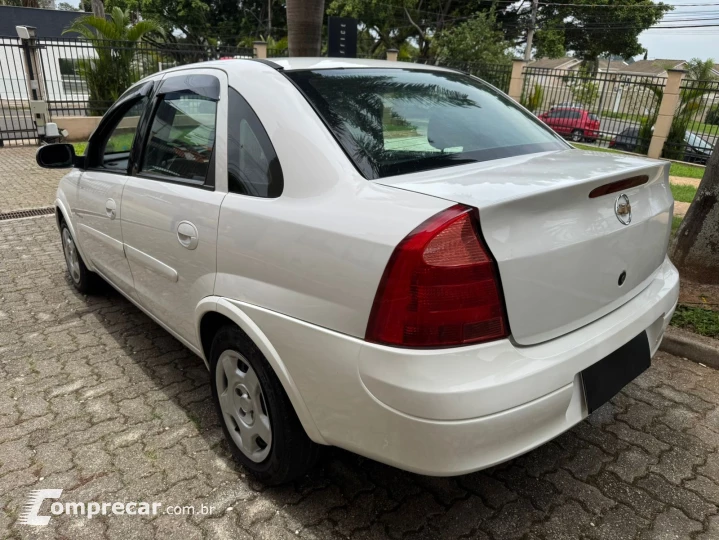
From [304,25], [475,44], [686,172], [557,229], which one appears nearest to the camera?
[557,229]

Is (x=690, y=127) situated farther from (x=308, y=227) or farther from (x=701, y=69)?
(x=701, y=69)

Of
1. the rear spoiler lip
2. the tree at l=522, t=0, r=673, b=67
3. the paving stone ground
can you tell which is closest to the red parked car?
the paving stone ground

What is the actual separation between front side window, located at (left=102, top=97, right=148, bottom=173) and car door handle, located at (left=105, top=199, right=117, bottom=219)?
19cm

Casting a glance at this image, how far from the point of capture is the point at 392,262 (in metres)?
1.52

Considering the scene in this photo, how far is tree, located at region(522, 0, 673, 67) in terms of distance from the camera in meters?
32.3

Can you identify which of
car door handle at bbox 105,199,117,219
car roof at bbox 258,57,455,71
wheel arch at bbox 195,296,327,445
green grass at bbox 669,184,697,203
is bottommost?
green grass at bbox 669,184,697,203

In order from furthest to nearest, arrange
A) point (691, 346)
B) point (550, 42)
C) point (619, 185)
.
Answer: point (550, 42) → point (691, 346) → point (619, 185)

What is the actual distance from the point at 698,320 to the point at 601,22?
37408mm

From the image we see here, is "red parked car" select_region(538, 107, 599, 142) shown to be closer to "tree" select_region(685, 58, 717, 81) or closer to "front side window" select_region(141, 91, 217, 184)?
"front side window" select_region(141, 91, 217, 184)

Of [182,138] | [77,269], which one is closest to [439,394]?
[182,138]

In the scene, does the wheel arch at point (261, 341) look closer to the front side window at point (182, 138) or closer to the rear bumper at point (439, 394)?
the rear bumper at point (439, 394)

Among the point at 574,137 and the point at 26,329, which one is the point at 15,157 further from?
the point at 574,137

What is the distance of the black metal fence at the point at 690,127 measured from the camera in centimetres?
1357

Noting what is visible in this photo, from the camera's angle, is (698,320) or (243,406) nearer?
(243,406)
